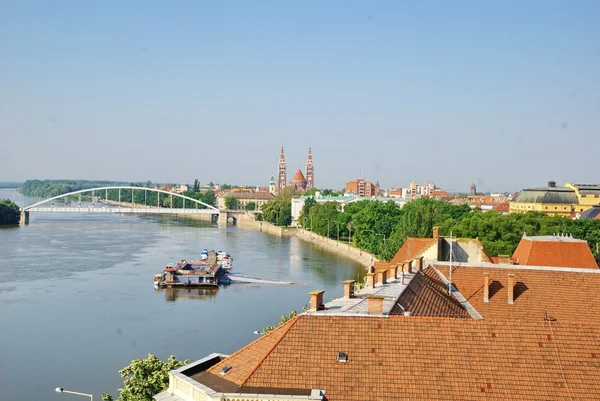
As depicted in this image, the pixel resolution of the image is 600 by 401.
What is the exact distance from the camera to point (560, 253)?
68.7ft

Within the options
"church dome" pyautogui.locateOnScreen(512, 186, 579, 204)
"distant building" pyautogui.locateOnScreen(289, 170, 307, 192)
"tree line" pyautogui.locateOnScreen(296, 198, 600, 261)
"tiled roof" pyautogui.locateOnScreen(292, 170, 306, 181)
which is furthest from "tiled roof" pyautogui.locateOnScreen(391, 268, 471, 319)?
"tiled roof" pyautogui.locateOnScreen(292, 170, 306, 181)

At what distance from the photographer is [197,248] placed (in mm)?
58781

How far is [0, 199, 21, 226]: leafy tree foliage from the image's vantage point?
78062mm

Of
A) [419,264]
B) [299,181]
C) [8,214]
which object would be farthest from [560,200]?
[299,181]

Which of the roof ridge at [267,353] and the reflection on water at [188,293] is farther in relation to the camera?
the reflection on water at [188,293]

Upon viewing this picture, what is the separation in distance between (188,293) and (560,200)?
3679cm

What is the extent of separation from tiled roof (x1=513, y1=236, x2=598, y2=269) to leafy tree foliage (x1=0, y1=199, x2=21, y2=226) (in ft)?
221

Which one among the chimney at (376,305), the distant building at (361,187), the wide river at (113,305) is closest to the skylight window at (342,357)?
the chimney at (376,305)

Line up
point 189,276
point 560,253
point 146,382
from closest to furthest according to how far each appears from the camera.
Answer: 1. point 146,382
2. point 560,253
3. point 189,276

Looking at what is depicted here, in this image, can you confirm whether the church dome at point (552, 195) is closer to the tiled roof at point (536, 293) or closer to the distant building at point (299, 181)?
the tiled roof at point (536, 293)

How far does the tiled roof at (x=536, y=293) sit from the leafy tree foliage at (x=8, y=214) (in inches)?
2753

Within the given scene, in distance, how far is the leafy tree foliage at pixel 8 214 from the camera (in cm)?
7806

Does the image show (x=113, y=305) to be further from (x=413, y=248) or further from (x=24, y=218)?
(x=24, y=218)

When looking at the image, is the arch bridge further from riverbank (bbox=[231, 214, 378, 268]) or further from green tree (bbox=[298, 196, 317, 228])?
green tree (bbox=[298, 196, 317, 228])
